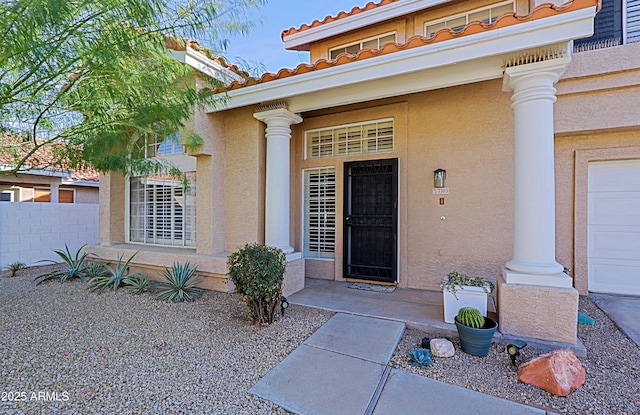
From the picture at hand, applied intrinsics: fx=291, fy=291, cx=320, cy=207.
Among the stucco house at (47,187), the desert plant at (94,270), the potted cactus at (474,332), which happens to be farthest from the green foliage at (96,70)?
the stucco house at (47,187)

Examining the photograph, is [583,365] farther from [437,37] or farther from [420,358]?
[437,37]

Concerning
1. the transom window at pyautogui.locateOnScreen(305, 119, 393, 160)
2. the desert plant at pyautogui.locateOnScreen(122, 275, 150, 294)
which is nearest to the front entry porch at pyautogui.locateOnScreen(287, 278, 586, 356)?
the transom window at pyautogui.locateOnScreen(305, 119, 393, 160)

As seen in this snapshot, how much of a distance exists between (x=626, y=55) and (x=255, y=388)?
7.66 meters

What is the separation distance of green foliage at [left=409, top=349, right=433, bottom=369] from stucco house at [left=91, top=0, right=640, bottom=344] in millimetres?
1364

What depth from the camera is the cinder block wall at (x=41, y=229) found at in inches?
343

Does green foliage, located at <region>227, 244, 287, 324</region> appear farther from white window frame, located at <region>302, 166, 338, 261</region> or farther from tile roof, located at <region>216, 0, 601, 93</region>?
tile roof, located at <region>216, 0, 601, 93</region>

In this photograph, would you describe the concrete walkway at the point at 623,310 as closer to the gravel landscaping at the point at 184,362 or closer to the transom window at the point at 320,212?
the gravel landscaping at the point at 184,362

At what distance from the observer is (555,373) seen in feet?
9.52

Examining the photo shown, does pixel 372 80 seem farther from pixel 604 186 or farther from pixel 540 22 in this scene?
pixel 604 186

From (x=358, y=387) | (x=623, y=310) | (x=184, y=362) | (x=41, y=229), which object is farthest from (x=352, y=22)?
(x=41, y=229)

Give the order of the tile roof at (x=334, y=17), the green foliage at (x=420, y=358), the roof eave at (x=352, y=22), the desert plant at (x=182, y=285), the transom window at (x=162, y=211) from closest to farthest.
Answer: the green foliage at (x=420, y=358) < the desert plant at (x=182, y=285) < the roof eave at (x=352, y=22) < the tile roof at (x=334, y=17) < the transom window at (x=162, y=211)

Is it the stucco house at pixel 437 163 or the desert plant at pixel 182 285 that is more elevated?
the stucco house at pixel 437 163

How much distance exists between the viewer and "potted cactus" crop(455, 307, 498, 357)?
348cm

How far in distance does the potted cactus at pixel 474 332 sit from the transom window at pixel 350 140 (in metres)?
3.78
